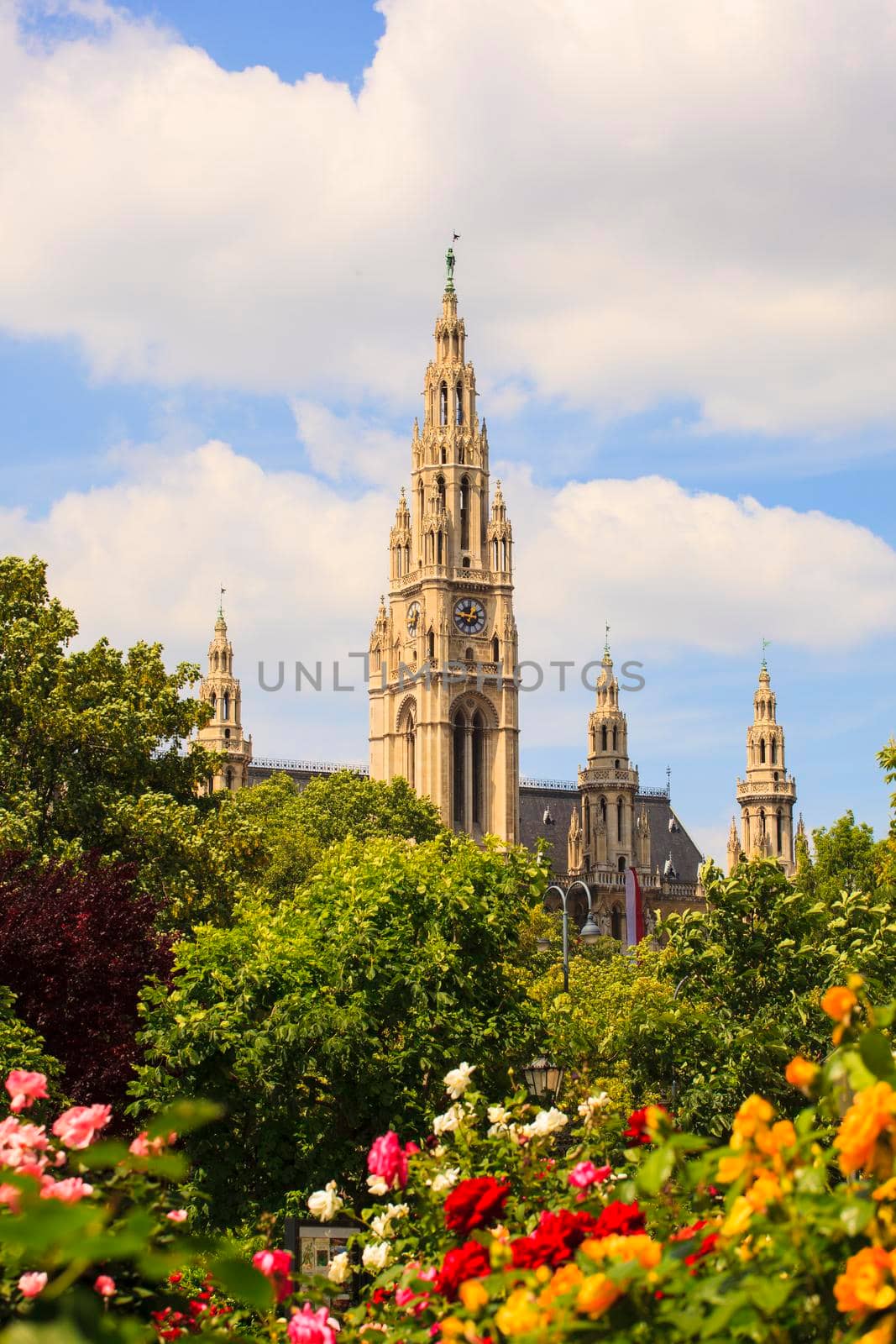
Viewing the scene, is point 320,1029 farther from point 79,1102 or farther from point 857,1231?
point 857,1231

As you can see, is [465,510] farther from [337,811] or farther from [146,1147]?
[146,1147]

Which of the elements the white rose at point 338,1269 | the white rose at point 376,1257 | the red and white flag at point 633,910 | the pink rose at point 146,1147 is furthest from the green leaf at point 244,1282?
the red and white flag at point 633,910

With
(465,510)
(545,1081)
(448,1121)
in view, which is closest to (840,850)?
(465,510)

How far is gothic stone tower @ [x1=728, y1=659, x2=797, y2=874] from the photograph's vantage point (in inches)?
5212

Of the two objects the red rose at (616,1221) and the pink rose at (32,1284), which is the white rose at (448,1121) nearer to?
the red rose at (616,1221)

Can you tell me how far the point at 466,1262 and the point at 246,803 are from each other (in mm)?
84362

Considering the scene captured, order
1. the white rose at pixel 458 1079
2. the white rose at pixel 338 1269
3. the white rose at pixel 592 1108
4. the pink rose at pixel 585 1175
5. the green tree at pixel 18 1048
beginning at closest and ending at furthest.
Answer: the pink rose at pixel 585 1175, the white rose at pixel 338 1269, the white rose at pixel 592 1108, the white rose at pixel 458 1079, the green tree at pixel 18 1048

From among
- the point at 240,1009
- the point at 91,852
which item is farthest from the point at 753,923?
the point at 91,852

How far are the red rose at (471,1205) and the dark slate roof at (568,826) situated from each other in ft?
400

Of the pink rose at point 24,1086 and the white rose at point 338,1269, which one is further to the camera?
the white rose at point 338,1269

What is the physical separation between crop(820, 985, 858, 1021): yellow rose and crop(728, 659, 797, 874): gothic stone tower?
12743 cm

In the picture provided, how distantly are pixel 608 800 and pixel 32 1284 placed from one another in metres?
123

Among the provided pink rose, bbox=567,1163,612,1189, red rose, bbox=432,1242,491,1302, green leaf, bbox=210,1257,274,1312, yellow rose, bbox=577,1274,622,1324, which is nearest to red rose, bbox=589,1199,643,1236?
red rose, bbox=432,1242,491,1302

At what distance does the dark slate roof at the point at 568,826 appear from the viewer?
446ft
